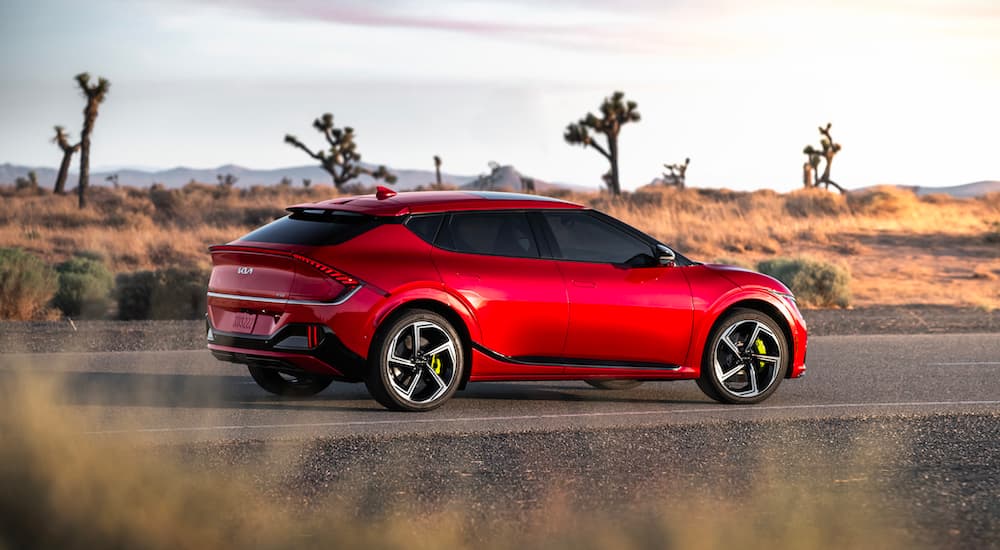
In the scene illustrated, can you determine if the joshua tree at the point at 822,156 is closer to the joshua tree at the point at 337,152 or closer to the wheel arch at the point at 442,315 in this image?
the joshua tree at the point at 337,152

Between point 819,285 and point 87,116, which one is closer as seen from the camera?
point 819,285

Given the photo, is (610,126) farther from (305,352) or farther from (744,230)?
(305,352)

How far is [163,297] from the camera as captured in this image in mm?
23672

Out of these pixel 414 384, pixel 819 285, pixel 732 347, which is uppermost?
pixel 732 347

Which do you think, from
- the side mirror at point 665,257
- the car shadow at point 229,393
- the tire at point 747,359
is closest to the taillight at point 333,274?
the car shadow at point 229,393

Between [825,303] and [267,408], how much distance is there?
17.4m

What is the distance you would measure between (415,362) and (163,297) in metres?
14.4

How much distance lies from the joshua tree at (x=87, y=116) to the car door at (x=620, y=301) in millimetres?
47651

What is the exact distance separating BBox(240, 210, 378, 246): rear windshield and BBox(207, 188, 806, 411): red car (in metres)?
0.01

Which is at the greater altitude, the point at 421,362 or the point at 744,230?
the point at 421,362

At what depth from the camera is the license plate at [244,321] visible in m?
10.1

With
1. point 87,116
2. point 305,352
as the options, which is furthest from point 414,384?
point 87,116

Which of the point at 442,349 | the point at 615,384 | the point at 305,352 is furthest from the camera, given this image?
the point at 615,384

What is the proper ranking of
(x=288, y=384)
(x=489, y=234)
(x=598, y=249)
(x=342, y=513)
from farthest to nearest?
(x=288, y=384) < (x=598, y=249) < (x=489, y=234) < (x=342, y=513)
